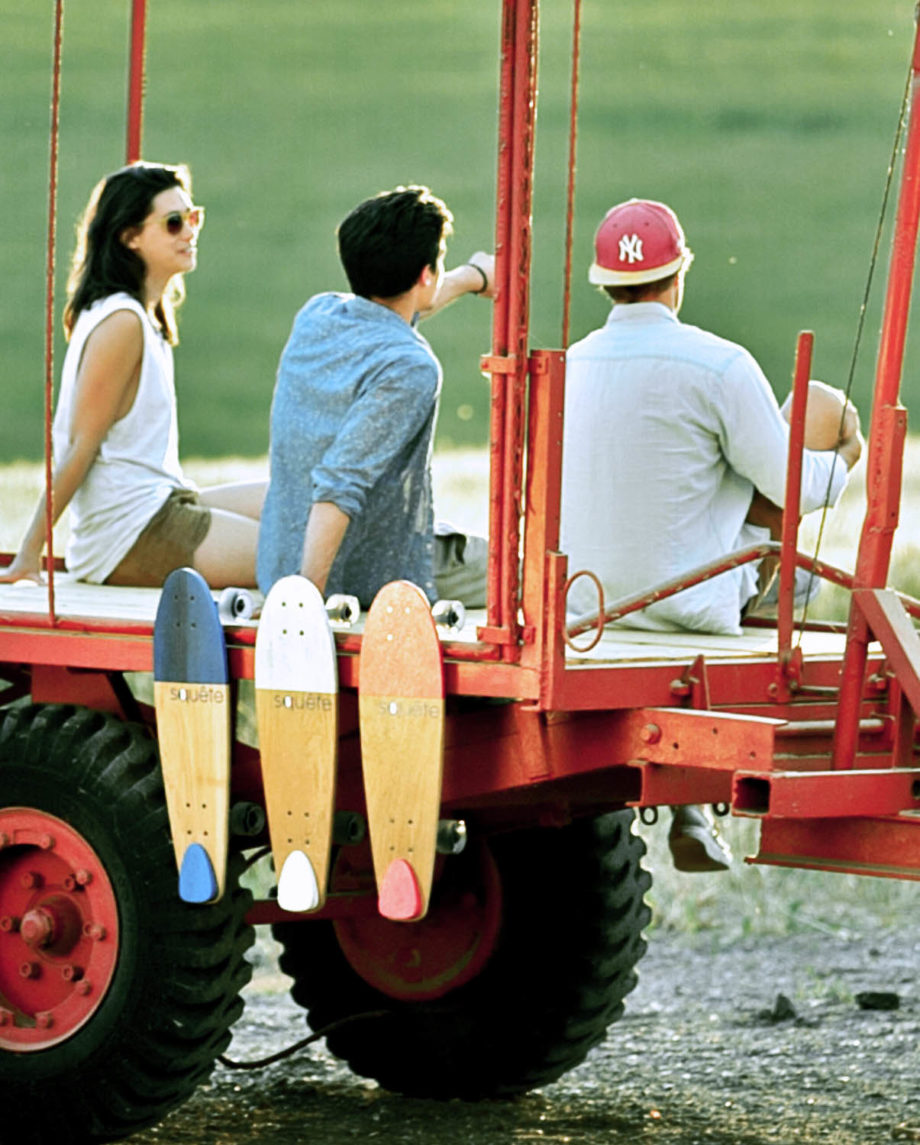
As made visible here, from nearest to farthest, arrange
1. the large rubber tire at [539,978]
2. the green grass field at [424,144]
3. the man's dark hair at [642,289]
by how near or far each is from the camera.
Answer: the man's dark hair at [642,289] < the large rubber tire at [539,978] < the green grass field at [424,144]

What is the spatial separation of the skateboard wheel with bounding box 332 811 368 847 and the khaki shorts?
1392 millimetres

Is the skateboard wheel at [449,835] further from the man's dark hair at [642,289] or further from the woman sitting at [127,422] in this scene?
the woman sitting at [127,422]

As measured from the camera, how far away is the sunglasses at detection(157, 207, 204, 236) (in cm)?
641

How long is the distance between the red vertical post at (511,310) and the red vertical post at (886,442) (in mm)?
598

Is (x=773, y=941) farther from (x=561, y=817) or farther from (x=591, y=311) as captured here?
(x=591, y=311)

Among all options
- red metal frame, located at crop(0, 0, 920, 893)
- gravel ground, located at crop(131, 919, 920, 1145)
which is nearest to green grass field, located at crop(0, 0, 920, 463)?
gravel ground, located at crop(131, 919, 920, 1145)

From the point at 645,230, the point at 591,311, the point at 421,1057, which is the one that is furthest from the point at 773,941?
the point at 591,311

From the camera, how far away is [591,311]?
13141 millimetres

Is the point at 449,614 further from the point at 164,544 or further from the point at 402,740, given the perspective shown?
the point at 164,544

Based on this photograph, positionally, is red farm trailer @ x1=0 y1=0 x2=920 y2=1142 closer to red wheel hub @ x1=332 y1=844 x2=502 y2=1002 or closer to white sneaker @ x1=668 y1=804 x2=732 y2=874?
red wheel hub @ x1=332 y1=844 x2=502 y2=1002

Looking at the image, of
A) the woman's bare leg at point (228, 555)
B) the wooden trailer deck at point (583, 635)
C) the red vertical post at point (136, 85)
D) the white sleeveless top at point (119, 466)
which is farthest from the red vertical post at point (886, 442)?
the red vertical post at point (136, 85)

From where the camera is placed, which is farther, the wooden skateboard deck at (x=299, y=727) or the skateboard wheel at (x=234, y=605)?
the skateboard wheel at (x=234, y=605)

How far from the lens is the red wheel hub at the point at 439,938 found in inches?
240

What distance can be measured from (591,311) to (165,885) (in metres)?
8.40
